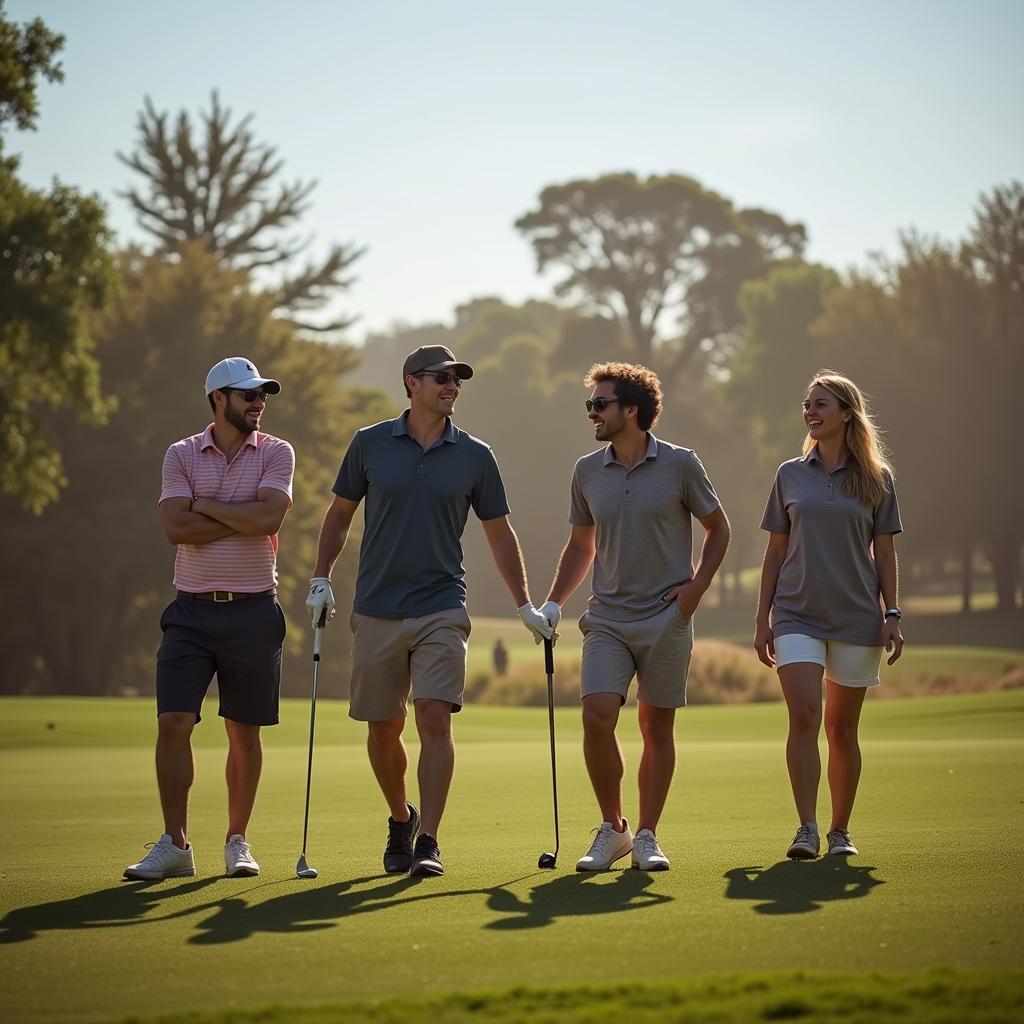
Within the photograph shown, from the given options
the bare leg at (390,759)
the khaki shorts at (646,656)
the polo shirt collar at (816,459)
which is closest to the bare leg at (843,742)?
the khaki shorts at (646,656)

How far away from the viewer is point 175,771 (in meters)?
7.58

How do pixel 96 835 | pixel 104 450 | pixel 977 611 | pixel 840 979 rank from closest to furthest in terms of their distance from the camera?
pixel 840 979 < pixel 96 835 < pixel 104 450 < pixel 977 611

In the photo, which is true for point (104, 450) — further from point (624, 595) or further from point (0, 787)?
point (624, 595)

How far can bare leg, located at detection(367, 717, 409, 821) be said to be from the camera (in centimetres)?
787

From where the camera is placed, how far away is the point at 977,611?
2368 inches

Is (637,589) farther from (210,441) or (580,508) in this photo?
(210,441)

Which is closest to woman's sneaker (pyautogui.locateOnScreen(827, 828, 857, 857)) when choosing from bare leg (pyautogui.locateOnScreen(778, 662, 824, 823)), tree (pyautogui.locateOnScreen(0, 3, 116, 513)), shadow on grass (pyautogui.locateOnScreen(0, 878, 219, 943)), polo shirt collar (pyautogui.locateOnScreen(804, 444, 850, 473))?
bare leg (pyautogui.locateOnScreen(778, 662, 824, 823))

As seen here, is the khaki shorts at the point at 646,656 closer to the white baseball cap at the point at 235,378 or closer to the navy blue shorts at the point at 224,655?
the navy blue shorts at the point at 224,655

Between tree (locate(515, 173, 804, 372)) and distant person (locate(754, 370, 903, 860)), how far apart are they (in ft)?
213

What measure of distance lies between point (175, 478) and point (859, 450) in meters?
3.17

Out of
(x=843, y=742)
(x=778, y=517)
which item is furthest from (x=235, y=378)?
(x=843, y=742)

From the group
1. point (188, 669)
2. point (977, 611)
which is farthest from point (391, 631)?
point (977, 611)

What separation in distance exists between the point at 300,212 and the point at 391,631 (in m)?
40.6

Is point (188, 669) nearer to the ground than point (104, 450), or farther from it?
nearer to the ground
